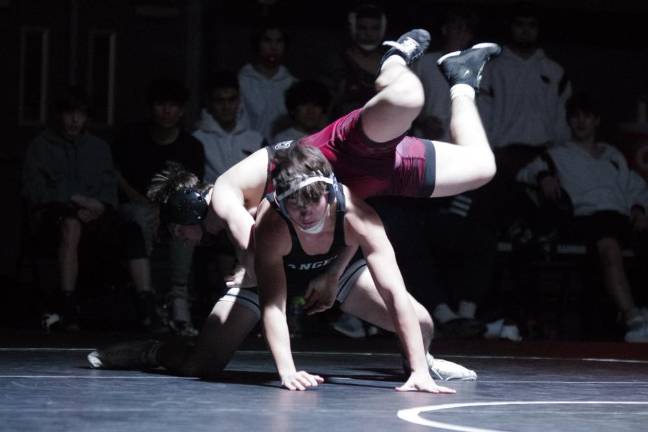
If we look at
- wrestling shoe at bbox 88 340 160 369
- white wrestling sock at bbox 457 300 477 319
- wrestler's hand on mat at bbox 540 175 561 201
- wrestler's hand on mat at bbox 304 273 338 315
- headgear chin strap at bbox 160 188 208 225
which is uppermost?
wrestler's hand on mat at bbox 540 175 561 201

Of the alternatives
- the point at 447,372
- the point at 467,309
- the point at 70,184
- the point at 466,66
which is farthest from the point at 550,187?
the point at 447,372

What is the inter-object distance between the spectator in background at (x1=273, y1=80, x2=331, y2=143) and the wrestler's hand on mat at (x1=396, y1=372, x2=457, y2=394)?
2931mm

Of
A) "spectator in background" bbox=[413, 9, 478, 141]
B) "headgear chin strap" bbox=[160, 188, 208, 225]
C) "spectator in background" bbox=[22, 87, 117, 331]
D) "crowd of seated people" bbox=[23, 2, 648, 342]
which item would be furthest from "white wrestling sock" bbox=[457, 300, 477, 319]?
"headgear chin strap" bbox=[160, 188, 208, 225]

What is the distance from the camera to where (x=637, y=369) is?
503 cm

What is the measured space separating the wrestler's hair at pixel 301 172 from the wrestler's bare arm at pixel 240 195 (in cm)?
32

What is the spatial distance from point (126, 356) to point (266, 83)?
274 cm

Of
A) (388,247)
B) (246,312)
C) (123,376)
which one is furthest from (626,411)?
(123,376)

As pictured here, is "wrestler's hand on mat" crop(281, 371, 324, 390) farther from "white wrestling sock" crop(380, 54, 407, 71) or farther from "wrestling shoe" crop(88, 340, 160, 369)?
"white wrestling sock" crop(380, 54, 407, 71)

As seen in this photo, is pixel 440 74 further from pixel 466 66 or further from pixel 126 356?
pixel 126 356

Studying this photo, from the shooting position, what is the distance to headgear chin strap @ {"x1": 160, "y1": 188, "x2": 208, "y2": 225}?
4234 mm

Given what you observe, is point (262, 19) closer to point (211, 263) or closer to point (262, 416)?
point (211, 263)

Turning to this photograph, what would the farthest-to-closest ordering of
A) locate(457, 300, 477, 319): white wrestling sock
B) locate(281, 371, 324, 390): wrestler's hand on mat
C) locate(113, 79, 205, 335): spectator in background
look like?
locate(457, 300, 477, 319): white wrestling sock < locate(113, 79, 205, 335): spectator in background < locate(281, 371, 324, 390): wrestler's hand on mat

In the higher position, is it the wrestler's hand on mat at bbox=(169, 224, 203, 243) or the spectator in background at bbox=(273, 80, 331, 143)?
the spectator in background at bbox=(273, 80, 331, 143)

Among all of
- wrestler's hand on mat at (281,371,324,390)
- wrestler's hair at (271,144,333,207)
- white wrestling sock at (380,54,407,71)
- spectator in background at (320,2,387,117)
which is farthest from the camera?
spectator in background at (320,2,387,117)
